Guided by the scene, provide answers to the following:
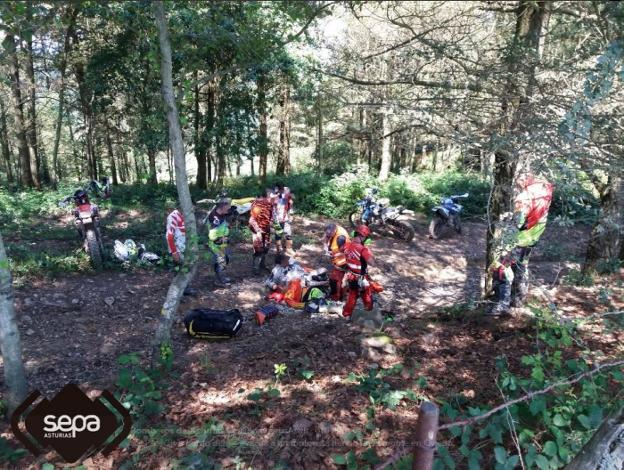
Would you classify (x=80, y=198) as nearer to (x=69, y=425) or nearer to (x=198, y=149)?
(x=69, y=425)

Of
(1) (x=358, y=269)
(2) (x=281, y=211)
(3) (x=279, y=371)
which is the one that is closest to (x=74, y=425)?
(3) (x=279, y=371)

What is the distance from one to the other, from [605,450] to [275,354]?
363 centimetres

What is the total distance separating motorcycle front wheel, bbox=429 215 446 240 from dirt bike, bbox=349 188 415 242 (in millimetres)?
702

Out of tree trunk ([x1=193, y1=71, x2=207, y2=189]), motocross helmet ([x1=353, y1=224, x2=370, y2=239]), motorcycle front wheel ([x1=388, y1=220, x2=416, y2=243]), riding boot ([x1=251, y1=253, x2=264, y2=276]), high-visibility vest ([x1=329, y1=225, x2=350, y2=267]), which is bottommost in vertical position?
riding boot ([x1=251, y1=253, x2=264, y2=276])

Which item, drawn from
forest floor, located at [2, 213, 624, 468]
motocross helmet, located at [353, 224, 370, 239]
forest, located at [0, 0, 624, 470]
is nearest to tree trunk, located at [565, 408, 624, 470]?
forest, located at [0, 0, 624, 470]

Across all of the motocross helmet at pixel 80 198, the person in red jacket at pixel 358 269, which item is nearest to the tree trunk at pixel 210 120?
the motocross helmet at pixel 80 198

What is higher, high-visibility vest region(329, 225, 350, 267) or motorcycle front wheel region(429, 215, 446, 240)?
high-visibility vest region(329, 225, 350, 267)

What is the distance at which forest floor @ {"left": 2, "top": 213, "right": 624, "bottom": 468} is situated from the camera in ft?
11.8

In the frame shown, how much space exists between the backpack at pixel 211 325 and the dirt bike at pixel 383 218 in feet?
22.3

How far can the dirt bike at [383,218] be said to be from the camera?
1227 cm

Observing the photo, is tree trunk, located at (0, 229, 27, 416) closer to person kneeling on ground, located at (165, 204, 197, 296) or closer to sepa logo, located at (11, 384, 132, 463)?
sepa logo, located at (11, 384, 132, 463)

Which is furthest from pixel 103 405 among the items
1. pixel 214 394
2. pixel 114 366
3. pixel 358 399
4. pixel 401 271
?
pixel 401 271

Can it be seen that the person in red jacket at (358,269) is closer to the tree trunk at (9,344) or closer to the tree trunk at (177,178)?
the tree trunk at (177,178)

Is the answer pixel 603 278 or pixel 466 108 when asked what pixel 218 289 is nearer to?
pixel 466 108
